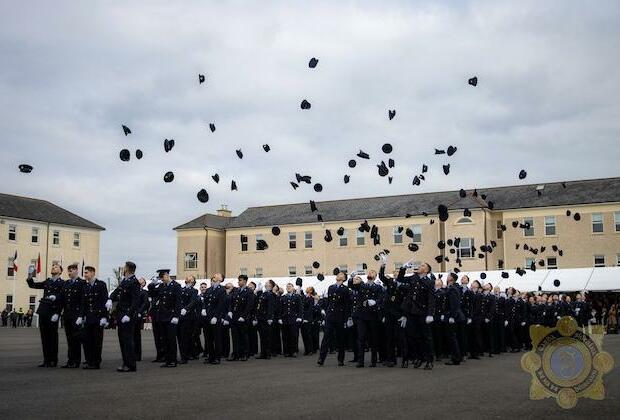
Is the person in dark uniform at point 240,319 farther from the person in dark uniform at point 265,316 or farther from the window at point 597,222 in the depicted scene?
the window at point 597,222

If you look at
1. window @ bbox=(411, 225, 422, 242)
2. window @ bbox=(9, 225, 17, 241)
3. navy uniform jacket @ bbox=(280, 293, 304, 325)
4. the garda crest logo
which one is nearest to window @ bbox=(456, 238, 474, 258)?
window @ bbox=(411, 225, 422, 242)

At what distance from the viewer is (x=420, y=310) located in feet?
51.6

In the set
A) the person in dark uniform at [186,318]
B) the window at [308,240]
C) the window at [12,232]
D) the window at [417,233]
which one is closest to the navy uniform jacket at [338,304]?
the person in dark uniform at [186,318]

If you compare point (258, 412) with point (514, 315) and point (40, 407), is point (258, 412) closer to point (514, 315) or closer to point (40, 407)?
point (40, 407)

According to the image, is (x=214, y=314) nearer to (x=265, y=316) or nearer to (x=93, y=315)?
(x=265, y=316)

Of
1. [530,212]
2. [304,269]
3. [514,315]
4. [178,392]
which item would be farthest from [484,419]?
[304,269]

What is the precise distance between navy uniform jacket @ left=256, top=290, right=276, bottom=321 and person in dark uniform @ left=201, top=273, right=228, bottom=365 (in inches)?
78.1

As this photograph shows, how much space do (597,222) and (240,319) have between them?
4401cm

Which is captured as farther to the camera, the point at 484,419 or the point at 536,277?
the point at 536,277

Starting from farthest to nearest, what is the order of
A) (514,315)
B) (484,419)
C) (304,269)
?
(304,269)
(514,315)
(484,419)

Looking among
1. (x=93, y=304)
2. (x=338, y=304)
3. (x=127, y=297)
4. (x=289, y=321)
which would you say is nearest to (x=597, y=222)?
(x=289, y=321)

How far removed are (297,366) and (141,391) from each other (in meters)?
6.17

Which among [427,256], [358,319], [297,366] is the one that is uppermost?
[427,256]

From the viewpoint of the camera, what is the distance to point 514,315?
23.4m
